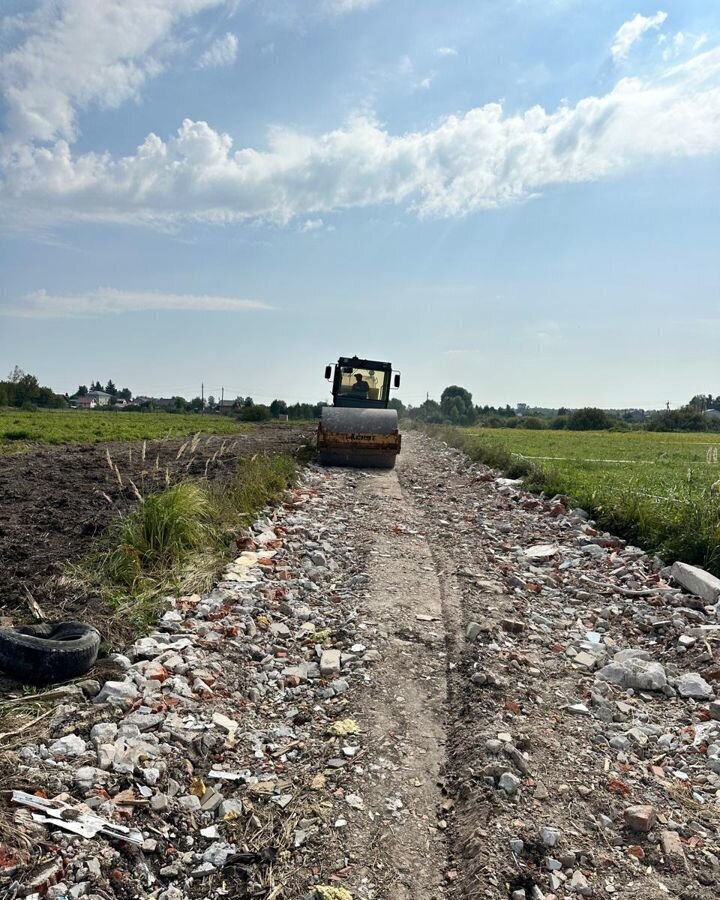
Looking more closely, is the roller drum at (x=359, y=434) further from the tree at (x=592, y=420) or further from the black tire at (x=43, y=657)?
the tree at (x=592, y=420)

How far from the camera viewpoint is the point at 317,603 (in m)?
6.32

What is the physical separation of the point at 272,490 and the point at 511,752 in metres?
7.46

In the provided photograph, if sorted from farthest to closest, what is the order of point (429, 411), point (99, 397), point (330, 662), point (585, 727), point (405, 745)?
point (99, 397) < point (429, 411) < point (330, 662) < point (585, 727) < point (405, 745)

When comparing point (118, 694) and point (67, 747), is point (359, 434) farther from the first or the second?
point (67, 747)

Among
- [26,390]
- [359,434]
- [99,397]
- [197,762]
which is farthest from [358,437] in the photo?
[99,397]

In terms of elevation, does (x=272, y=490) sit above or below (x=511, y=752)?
above

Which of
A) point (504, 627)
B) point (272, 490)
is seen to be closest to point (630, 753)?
point (504, 627)

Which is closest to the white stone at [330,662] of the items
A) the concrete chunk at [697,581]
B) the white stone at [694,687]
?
the white stone at [694,687]

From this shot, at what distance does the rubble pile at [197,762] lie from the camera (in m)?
2.74

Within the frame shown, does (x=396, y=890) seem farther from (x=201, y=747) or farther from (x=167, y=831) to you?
(x=201, y=747)

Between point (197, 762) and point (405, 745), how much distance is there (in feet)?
3.94

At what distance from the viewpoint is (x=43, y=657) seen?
4.00 m

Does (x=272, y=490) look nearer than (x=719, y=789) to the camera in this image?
No

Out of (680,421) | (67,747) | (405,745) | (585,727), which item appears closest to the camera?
(67,747)
